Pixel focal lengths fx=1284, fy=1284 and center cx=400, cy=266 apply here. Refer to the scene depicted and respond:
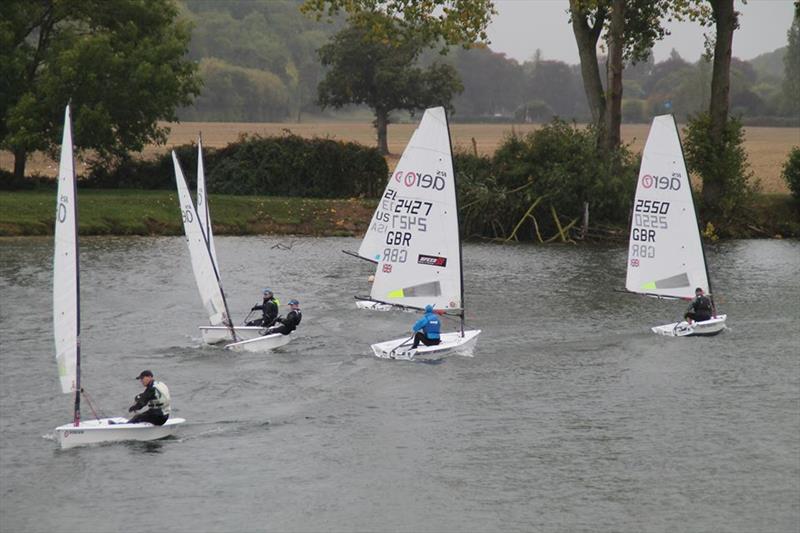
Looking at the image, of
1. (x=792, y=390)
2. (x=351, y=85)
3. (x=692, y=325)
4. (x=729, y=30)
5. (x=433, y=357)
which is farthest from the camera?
(x=351, y=85)

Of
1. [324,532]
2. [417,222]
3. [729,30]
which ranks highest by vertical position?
[729,30]

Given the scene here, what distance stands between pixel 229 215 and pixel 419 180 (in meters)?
32.3

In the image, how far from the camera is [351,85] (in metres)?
96.0

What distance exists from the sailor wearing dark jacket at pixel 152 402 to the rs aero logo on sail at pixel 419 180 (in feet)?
40.9

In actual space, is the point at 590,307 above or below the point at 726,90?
below

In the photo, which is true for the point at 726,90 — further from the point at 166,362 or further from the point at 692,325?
the point at 166,362

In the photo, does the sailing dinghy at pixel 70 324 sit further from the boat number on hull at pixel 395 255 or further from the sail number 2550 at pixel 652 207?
the sail number 2550 at pixel 652 207

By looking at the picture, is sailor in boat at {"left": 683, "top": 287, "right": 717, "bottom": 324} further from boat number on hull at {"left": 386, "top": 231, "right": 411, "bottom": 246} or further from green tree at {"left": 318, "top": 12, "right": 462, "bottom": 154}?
green tree at {"left": 318, "top": 12, "right": 462, "bottom": 154}

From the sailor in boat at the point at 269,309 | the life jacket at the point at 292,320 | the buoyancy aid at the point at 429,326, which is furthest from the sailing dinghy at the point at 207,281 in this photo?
the buoyancy aid at the point at 429,326

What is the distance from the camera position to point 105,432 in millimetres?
29359

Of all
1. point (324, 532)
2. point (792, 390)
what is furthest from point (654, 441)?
point (324, 532)

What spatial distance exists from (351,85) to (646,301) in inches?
1925

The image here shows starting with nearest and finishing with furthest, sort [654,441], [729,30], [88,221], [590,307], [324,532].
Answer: [324,532]
[654,441]
[590,307]
[88,221]
[729,30]

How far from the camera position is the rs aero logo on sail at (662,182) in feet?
152
